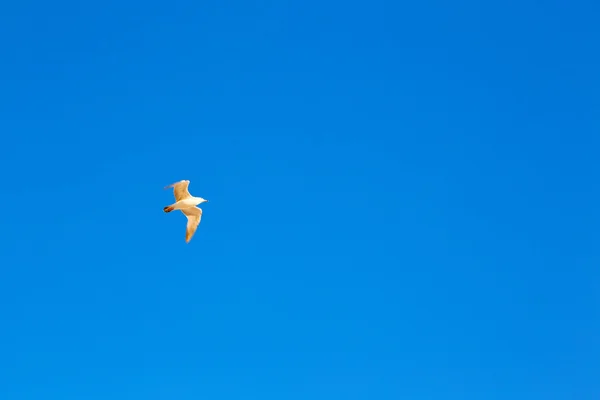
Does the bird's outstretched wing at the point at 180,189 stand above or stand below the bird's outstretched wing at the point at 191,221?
above

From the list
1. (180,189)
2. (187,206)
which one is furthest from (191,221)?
(180,189)

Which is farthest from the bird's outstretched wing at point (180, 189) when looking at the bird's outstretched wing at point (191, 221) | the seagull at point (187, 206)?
the bird's outstretched wing at point (191, 221)

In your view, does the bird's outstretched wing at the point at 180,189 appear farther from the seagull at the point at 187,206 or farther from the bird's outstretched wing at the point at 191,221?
the bird's outstretched wing at the point at 191,221

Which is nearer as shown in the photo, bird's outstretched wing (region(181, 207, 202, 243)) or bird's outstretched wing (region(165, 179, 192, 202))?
bird's outstretched wing (region(165, 179, 192, 202))

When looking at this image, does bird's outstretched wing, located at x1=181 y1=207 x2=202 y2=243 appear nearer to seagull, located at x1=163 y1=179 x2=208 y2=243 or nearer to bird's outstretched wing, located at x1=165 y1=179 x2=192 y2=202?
seagull, located at x1=163 y1=179 x2=208 y2=243

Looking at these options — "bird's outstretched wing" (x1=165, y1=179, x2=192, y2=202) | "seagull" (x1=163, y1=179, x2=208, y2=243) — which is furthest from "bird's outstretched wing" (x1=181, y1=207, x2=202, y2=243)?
"bird's outstretched wing" (x1=165, y1=179, x2=192, y2=202)

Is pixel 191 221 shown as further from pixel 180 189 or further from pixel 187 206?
pixel 180 189
